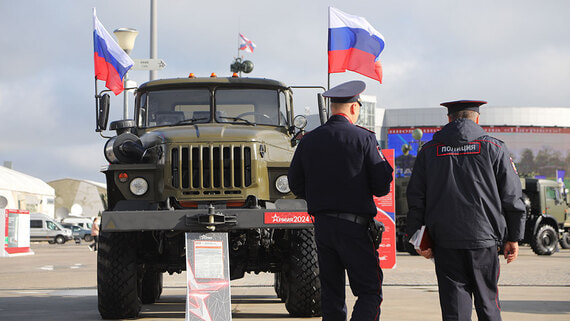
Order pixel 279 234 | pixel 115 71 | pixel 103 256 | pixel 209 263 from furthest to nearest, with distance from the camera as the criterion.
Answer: pixel 115 71
pixel 279 234
pixel 103 256
pixel 209 263

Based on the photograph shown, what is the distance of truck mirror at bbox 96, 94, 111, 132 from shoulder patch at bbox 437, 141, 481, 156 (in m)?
5.29

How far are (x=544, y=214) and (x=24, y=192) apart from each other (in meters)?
49.4

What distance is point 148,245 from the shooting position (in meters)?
9.31

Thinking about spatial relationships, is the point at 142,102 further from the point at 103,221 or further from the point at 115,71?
the point at 115,71

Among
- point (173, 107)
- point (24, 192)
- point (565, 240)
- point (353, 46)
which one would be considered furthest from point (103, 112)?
point (24, 192)

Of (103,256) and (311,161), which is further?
(103,256)

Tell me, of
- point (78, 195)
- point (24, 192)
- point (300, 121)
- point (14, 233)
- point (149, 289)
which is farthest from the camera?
point (78, 195)

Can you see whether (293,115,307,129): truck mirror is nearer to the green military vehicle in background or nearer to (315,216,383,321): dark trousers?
(315,216,383,321): dark trousers

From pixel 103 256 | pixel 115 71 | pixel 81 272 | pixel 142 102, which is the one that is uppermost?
pixel 115 71

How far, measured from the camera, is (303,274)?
885cm

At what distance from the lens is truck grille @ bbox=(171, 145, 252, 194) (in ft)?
28.3

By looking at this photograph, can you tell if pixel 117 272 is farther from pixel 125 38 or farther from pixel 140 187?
pixel 125 38

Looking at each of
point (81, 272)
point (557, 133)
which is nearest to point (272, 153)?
point (81, 272)

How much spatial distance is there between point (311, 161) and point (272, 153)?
3041mm
